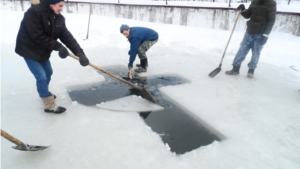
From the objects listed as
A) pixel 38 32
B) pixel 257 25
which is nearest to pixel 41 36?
pixel 38 32

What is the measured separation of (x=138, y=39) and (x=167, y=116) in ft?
6.23

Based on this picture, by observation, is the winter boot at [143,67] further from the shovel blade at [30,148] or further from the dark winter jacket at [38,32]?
the shovel blade at [30,148]

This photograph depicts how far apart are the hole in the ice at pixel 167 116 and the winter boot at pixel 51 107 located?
44 centimetres

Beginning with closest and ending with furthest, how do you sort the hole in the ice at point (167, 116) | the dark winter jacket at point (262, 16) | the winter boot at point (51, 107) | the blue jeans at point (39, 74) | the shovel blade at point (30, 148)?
1. the shovel blade at point (30, 148)
2. the hole in the ice at point (167, 116)
3. the blue jeans at point (39, 74)
4. the winter boot at point (51, 107)
5. the dark winter jacket at point (262, 16)

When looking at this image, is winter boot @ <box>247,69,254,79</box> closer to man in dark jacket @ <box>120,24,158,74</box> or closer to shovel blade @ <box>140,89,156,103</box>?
man in dark jacket @ <box>120,24,158,74</box>

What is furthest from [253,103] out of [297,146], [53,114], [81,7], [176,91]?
[81,7]

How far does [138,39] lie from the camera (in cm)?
408

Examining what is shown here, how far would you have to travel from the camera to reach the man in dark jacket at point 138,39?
4059 millimetres

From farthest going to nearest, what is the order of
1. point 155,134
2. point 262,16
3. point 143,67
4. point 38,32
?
point 143,67
point 262,16
point 155,134
point 38,32

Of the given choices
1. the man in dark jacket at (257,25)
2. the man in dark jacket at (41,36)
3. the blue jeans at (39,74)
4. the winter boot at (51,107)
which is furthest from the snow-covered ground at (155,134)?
the man in dark jacket at (257,25)

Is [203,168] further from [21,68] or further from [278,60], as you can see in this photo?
[278,60]

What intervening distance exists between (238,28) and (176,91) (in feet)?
17.2

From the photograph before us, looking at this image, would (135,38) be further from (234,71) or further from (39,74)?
(234,71)

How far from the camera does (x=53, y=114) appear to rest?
2826 mm
